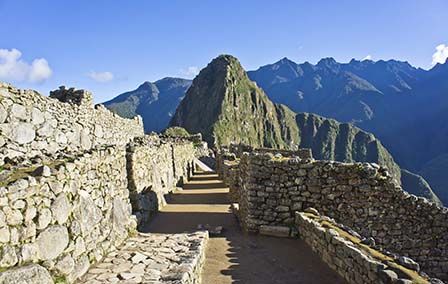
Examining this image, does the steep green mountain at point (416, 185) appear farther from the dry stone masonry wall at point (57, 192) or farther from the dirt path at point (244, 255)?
the dry stone masonry wall at point (57, 192)

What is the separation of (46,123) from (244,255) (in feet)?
23.6

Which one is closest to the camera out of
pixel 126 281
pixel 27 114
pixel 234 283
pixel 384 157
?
pixel 126 281

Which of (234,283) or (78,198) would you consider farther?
(234,283)

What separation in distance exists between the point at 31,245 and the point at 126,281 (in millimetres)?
1714

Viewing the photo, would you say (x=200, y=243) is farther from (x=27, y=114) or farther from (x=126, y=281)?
(x=27, y=114)

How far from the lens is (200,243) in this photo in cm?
849

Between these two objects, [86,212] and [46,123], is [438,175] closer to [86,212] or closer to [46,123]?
[46,123]

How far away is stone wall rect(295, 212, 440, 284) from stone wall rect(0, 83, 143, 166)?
18.0 feet

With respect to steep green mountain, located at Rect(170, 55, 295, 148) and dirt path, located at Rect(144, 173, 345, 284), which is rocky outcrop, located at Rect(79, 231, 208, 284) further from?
steep green mountain, located at Rect(170, 55, 295, 148)

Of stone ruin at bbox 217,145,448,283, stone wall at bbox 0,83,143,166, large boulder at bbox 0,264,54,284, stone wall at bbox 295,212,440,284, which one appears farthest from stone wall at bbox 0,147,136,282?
stone wall at bbox 295,212,440,284

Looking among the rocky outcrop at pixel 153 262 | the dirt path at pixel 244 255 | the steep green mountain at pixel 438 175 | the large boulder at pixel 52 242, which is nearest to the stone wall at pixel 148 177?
the dirt path at pixel 244 255

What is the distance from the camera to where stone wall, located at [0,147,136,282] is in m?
4.29

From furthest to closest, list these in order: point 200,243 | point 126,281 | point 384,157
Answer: point 384,157, point 200,243, point 126,281

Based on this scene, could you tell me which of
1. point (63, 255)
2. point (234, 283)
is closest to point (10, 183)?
point (63, 255)
